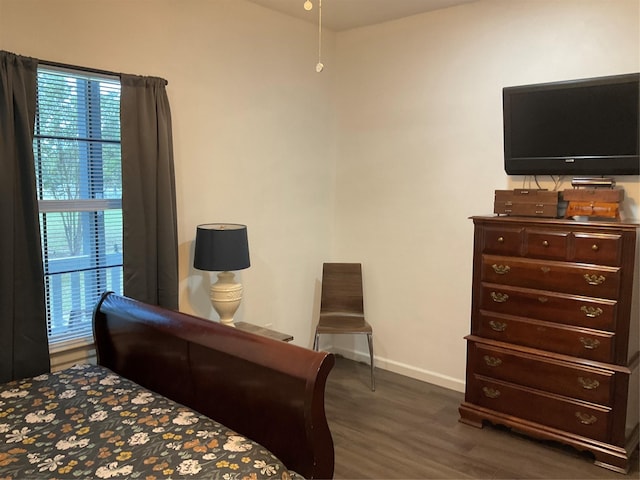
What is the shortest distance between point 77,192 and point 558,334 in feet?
9.50

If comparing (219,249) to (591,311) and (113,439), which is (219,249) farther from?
(591,311)

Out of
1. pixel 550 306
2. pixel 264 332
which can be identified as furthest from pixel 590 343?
pixel 264 332

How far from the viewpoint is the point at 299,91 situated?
4.17 metres

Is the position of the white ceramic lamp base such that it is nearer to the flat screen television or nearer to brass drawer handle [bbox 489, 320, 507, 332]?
brass drawer handle [bbox 489, 320, 507, 332]

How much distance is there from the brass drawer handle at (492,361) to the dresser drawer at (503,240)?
2.17 feet

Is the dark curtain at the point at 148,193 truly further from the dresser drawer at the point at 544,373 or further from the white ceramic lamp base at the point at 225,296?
the dresser drawer at the point at 544,373

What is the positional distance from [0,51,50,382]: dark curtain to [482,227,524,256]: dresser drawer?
2.56 m

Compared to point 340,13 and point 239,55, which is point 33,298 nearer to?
point 239,55

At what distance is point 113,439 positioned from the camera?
6.40 feet

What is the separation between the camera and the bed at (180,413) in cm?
181

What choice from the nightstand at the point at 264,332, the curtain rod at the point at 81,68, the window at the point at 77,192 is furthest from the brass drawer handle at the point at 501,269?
the curtain rod at the point at 81,68

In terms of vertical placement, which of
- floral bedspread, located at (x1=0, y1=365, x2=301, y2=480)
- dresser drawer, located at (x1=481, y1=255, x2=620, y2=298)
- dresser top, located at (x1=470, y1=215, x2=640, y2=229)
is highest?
dresser top, located at (x1=470, y1=215, x2=640, y2=229)

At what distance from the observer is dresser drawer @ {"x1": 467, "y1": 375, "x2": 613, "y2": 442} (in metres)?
2.91

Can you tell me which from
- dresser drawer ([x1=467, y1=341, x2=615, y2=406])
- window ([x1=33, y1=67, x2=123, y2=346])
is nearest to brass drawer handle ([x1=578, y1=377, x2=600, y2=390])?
dresser drawer ([x1=467, y1=341, x2=615, y2=406])
